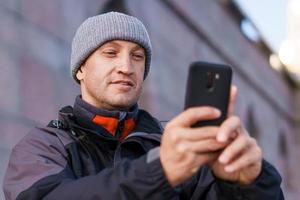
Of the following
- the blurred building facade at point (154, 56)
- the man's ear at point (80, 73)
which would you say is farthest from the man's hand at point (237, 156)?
the blurred building facade at point (154, 56)

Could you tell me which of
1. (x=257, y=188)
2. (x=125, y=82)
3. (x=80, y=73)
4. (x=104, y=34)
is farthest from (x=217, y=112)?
(x=80, y=73)

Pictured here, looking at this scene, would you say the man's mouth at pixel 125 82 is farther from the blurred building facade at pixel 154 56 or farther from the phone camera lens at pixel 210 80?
the blurred building facade at pixel 154 56

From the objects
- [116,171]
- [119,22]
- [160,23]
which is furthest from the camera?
[160,23]

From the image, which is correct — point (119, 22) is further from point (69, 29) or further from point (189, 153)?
point (69, 29)

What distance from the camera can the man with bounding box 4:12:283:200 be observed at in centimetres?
136

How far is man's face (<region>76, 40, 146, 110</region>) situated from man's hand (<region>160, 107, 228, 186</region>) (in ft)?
1.72

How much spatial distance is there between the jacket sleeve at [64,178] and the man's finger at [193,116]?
0.11 m

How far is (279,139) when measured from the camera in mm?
20219

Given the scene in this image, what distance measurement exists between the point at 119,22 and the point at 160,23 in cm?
717

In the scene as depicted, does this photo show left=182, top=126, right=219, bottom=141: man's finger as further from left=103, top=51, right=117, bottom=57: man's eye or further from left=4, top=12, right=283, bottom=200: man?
left=103, top=51, right=117, bottom=57: man's eye

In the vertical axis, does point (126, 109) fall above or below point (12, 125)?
above

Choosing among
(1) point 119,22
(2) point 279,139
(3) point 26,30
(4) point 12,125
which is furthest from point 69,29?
(2) point 279,139

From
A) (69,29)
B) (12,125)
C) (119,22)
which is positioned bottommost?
(12,125)

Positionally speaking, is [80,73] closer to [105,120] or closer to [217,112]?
[105,120]
